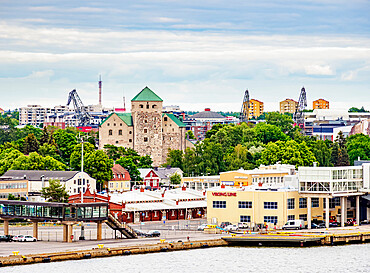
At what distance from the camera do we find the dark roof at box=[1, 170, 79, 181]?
435 ft

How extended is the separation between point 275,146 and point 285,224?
218ft

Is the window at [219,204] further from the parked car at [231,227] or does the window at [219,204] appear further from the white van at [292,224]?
the white van at [292,224]

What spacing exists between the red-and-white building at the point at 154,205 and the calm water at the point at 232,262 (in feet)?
68.0

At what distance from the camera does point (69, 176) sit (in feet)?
438

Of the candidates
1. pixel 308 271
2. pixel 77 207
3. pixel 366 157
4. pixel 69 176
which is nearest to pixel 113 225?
pixel 77 207

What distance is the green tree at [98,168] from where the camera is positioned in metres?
146

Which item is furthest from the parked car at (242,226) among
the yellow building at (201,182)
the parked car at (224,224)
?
the yellow building at (201,182)

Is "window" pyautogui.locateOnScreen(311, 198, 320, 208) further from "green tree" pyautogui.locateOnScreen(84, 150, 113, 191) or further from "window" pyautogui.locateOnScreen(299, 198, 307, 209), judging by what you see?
"green tree" pyautogui.locateOnScreen(84, 150, 113, 191)

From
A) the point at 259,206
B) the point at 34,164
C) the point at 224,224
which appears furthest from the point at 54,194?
the point at 259,206

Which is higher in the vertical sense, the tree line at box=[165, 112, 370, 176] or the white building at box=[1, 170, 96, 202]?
the tree line at box=[165, 112, 370, 176]

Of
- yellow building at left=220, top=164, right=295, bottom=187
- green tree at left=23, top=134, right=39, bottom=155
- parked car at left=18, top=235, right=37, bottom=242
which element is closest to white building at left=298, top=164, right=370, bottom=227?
yellow building at left=220, top=164, right=295, bottom=187

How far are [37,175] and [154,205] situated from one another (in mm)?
25647

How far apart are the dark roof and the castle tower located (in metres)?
52.6

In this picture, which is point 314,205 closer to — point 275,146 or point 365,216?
point 365,216
